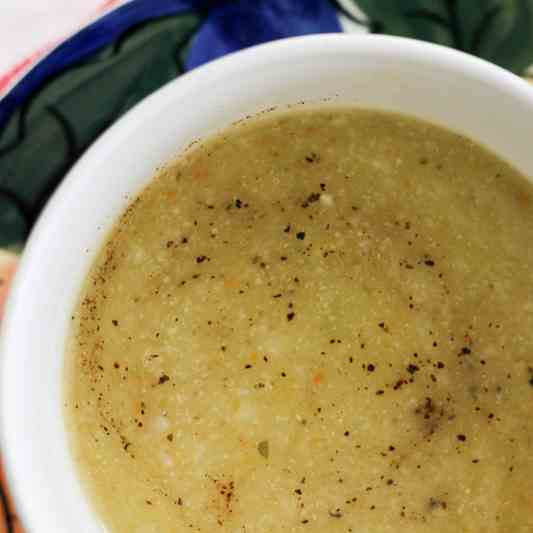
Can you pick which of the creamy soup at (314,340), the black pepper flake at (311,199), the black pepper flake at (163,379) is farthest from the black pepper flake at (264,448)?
the black pepper flake at (311,199)

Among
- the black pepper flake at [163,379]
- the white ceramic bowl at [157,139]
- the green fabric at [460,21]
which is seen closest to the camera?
the white ceramic bowl at [157,139]

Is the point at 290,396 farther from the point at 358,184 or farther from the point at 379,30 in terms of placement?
the point at 379,30

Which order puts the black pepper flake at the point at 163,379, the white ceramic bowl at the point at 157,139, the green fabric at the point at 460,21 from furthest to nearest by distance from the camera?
the black pepper flake at the point at 163,379 < the green fabric at the point at 460,21 < the white ceramic bowl at the point at 157,139

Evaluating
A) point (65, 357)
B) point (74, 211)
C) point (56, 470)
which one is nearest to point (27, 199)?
point (74, 211)

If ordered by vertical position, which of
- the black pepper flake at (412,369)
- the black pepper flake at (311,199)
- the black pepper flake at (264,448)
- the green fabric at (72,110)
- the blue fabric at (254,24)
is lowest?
the black pepper flake at (264,448)

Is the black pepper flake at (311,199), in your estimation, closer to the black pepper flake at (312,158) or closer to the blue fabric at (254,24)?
the black pepper flake at (312,158)

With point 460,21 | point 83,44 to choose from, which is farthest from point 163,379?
point 460,21

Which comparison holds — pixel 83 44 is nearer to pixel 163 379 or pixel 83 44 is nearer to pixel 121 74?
pixel 121 74
